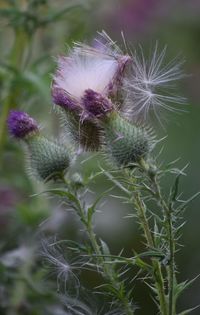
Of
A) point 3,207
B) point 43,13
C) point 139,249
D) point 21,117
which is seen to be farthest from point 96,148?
point 139,249

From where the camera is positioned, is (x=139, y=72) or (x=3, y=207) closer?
(x=139, y=72)

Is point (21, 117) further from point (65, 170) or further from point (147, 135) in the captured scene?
point (147, 135)

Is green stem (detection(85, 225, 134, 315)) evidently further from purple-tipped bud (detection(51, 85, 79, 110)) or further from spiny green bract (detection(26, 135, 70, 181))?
purple-tipped bud (detection(51, 85, 79, 110))

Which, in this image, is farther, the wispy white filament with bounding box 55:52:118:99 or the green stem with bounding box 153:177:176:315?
the wispy white filament with bounding box 55:52:118:99

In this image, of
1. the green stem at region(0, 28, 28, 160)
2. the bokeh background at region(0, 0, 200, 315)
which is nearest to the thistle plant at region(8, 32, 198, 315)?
the bokeh background at region(0, 0, 200, 315)

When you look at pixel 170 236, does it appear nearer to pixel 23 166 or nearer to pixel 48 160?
pixel 48 160

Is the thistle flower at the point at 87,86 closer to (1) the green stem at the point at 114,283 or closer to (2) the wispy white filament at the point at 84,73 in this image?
(2) the wispy white filament at the point at 84,73
